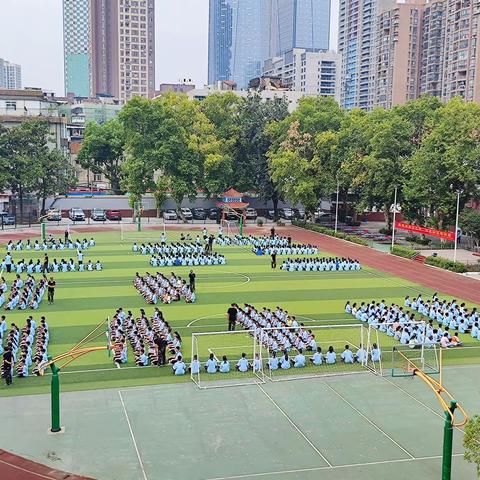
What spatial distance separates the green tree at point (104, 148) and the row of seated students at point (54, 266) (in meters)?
33.2

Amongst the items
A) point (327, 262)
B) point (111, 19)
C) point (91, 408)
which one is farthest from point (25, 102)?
point (111, 19)

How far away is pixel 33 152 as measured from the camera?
52562 millimetres

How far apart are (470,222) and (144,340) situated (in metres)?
26.8

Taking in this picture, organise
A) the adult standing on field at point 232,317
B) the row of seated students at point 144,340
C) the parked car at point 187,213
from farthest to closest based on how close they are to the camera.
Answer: the parked car at point 187,213 → the adult standing on field at point 232,317 → the row of seated students at point 144,340

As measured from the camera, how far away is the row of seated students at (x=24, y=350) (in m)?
16.2

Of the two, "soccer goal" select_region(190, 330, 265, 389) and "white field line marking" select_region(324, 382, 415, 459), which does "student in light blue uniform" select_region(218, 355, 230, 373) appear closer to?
"soccer goal" select_region(190, 330, 265, 389)

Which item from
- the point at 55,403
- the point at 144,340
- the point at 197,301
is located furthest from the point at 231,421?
the point at 197,301

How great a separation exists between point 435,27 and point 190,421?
106 meters

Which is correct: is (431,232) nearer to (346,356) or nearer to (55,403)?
(346,356)

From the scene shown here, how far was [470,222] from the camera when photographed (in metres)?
38.9

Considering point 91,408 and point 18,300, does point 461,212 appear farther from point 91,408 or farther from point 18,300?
point 91,408

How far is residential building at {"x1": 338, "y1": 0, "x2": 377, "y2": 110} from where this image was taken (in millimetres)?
126875

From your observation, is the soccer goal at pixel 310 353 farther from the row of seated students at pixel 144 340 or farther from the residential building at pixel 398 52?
the residential building at pixel 398 52

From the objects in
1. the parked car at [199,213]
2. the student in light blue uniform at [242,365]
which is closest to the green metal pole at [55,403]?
the student in light blue uniform at [242,365]
